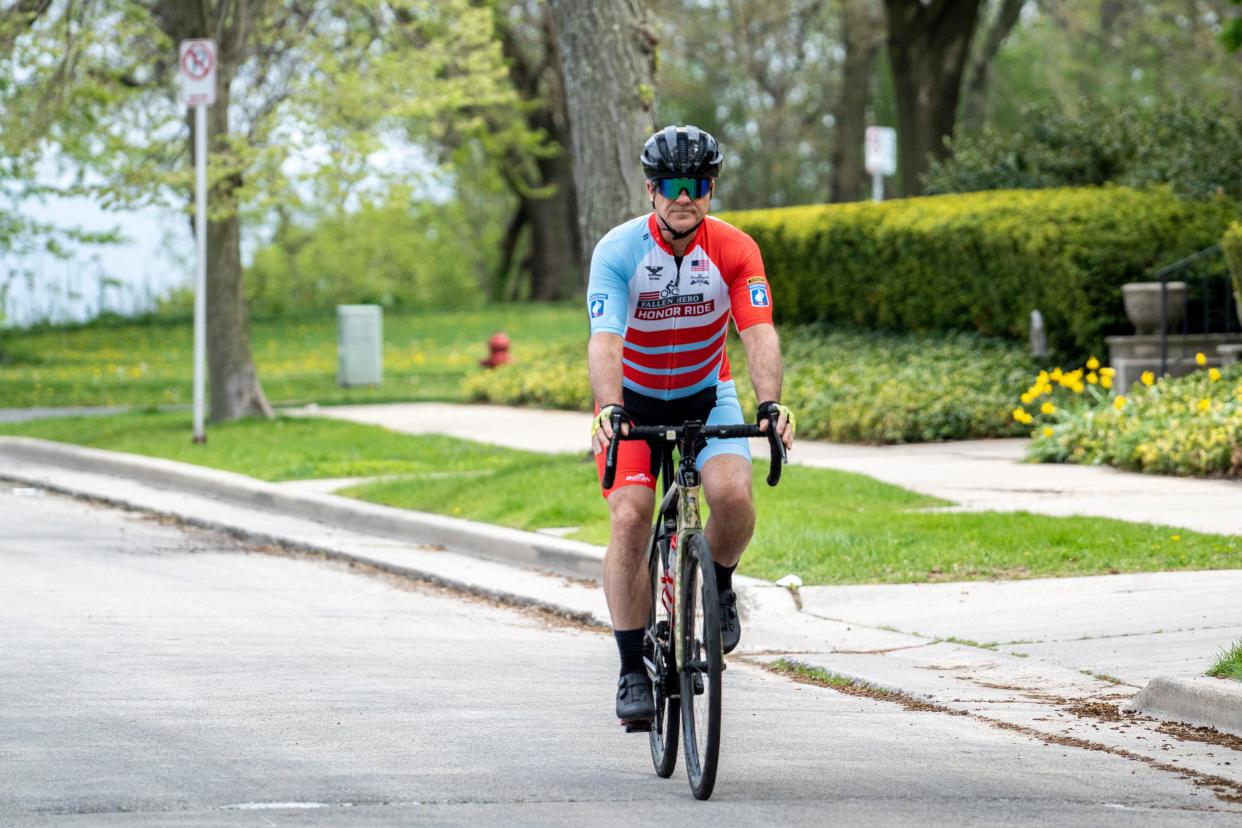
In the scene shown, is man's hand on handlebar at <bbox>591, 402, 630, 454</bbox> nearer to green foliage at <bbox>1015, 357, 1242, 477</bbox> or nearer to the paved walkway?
the paved walkway

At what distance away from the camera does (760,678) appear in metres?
8.05

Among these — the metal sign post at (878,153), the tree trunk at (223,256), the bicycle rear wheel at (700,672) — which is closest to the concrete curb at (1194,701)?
the bicycle rear wheel at (700,672)

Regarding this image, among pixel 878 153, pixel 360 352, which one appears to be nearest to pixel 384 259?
pixel 360 352

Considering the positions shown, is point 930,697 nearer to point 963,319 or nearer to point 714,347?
point 714,347

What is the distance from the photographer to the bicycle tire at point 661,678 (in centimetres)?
607

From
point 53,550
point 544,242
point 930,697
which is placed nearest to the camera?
point 930,697

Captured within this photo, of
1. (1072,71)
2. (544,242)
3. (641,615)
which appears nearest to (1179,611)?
(641,615)

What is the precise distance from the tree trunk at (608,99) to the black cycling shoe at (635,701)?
7.62 m

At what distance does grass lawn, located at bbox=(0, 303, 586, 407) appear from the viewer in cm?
2434

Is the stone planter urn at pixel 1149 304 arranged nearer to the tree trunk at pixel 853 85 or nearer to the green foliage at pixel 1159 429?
the green foliage at pixel 1159 429

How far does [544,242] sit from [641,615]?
122 feet

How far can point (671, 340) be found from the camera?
634 cm

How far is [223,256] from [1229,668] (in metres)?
13.8

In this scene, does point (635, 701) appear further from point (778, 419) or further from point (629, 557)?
point (778, 419)
